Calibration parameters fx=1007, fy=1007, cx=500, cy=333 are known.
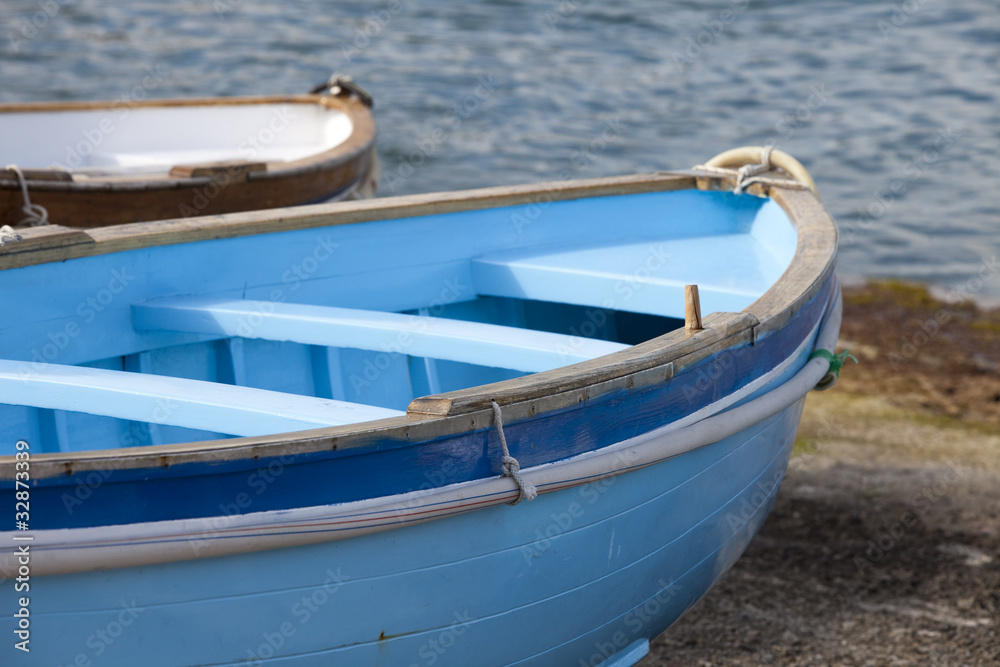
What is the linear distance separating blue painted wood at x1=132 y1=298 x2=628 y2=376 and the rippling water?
611 cm

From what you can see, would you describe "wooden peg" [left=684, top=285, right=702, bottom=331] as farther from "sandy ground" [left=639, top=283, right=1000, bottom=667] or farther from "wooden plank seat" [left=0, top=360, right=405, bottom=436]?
"sandy ground" [left=639, top=283, right=1000, bottom=667]

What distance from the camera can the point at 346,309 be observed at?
294 centimetres

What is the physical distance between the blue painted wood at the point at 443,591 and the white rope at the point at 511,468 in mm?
84

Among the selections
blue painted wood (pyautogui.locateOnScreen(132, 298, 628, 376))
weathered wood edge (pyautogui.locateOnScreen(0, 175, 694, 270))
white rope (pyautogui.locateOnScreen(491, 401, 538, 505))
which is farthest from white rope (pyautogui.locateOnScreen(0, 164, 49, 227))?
white rope (pyautogui.locateOnScreen(491, 401, 538, 505))

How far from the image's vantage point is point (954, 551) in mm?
3852

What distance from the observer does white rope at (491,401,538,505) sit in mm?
1993

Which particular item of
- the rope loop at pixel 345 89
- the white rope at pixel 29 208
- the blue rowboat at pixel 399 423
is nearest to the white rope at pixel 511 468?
the blue rowboat at pixel 399 423

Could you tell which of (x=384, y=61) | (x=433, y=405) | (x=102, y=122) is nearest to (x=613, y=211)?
(x=433, y=405)

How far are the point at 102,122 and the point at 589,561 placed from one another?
16.0 feet

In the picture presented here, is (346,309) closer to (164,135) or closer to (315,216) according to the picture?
(315,216)

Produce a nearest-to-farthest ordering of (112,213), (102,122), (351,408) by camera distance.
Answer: (351,408) < (112,213) < (102,122)

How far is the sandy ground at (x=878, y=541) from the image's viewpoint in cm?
328

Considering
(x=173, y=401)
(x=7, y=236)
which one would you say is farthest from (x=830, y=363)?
(x=7, y=236)

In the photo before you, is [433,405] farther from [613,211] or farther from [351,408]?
[613,211]
